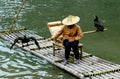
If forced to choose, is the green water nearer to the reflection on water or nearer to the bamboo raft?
the reflection on water

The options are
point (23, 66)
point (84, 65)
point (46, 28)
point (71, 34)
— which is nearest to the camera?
point (71, 34)

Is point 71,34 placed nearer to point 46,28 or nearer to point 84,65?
point 84,65

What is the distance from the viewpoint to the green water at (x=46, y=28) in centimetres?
1120

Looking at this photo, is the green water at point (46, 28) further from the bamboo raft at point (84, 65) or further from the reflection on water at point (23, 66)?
the bamboo raft at point (84, 65)

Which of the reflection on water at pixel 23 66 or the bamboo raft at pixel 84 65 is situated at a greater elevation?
the bamboo raft at pixel 84 65

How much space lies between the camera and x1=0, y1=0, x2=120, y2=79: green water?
1120 cm

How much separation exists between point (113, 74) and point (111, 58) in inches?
79.9

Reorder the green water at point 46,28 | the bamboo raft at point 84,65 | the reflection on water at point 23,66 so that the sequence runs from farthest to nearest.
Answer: the green water at point 46,28, the reflection on water at point 23,66, the bamboo raft at point 84,65

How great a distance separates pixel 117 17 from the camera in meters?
18.9

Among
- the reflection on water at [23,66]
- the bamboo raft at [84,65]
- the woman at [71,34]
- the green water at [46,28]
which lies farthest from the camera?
the green water at [46,28]

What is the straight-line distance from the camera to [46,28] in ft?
54.3

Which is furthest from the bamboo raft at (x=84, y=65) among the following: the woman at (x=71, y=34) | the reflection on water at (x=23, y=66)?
the woman at (x=71, y=34)

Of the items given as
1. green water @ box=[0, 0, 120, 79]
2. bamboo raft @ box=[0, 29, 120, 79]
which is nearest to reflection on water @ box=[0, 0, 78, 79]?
green water @ box=[0, 0, 120, 79]

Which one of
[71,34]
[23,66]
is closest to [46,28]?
[23,66]
